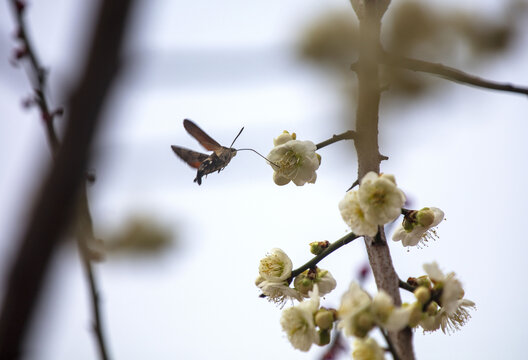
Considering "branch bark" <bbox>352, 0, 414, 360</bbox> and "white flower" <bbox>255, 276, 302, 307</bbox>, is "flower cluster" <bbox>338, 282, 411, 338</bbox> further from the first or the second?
"white flower" <bbox>255, 276, 302, 307</bbox>

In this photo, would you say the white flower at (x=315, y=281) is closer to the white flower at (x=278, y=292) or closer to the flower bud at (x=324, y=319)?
the white flower at (x=278, y=292)

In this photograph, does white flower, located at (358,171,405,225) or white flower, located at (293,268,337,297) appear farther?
white flower, located at (293,268,337,297)

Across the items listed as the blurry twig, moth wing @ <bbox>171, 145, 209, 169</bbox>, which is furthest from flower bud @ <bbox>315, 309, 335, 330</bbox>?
the blurry twig

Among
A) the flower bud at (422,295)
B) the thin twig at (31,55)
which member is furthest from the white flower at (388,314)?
the thin twig at (31,55)

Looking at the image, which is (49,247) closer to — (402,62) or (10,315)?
(10,315)

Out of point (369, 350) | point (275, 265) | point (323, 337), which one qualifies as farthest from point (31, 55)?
point (369, 350)

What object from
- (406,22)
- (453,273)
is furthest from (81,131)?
(406,22)

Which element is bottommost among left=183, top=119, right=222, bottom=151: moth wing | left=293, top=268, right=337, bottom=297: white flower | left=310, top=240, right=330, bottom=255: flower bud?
left=293, top=268, right=337, bottom=297: white flower
